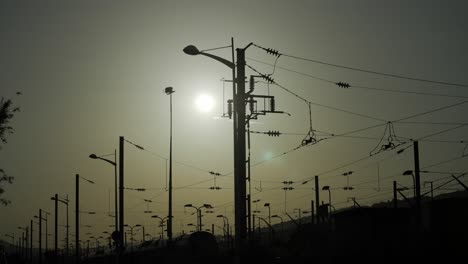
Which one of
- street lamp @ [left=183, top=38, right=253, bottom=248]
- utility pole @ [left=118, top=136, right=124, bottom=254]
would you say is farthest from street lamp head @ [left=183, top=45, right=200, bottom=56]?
utility pole @ [left=118, top=136, right=124, bottom=254]

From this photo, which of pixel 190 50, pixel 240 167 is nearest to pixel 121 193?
pixel 190 50

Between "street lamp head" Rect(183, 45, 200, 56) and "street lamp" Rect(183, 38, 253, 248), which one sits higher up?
"street lamp head" Rect(183, 45, 200, 56)

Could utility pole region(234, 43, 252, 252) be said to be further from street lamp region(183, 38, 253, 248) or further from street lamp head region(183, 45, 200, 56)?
street lamp head region(183, 45, 200, 56)

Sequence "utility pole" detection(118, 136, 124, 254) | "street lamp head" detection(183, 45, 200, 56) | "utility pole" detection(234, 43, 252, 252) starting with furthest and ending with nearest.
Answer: "utility pole" detection(118, 136, 124, 254) → "street lamp head" detection(183, 45, 200, 56) → "utility pole" detection(234, 43, 252, 252)

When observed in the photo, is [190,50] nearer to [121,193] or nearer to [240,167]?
[240,167]

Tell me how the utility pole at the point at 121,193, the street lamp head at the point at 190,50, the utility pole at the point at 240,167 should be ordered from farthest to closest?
the utility pole at the point at 121,193 < the street lamp head at the point at 190,50 < the utility pole at the point at 240,167

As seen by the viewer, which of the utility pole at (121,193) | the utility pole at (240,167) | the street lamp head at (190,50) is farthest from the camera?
the utility pole at (121,193)

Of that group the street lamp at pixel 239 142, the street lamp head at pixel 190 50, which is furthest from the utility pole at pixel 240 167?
the street lamp head at pixel 190 50

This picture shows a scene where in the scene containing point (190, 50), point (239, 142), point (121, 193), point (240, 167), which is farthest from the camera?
point (121, 193)

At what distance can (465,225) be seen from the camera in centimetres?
4975

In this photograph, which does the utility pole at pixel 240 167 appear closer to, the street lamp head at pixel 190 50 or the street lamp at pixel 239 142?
the street lamp at pixel 239 142

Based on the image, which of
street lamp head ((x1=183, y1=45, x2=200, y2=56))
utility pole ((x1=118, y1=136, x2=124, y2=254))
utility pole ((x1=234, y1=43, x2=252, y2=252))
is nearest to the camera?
utility pole ((x1=234, y1=43, x2=252, y2=252))

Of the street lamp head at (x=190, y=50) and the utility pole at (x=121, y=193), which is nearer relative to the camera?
the street lamp head at (x=190, y=50)

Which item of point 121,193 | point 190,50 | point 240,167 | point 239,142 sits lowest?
point 121,193
